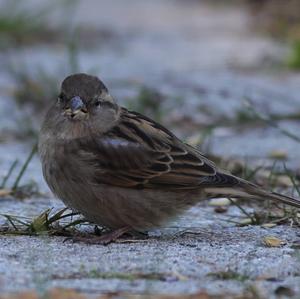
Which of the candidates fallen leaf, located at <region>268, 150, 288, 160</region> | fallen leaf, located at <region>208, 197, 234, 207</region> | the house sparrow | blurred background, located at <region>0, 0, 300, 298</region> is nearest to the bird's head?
the house sparrow

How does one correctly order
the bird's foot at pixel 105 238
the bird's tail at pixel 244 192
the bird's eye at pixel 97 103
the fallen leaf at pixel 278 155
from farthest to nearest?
the fallen leaf at pixel 278 155 < the bird's eye at pixel 97 103 < the bird's tail at pixel 244 192 < the bird's foot at pixel 105 238

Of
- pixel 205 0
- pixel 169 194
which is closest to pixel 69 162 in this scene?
pixel 169 194

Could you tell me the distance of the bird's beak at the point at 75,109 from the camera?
5195 millimetres

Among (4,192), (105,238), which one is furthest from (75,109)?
(4,192)

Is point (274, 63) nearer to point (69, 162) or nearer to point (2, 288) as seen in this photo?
point (69, 162)

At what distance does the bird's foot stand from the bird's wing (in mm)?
241

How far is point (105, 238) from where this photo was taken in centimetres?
484

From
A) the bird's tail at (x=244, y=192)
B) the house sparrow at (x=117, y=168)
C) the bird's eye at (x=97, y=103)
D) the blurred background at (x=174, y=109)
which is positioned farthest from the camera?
the bird's eye at (x=97, y=103)

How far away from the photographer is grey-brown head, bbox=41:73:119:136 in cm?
520

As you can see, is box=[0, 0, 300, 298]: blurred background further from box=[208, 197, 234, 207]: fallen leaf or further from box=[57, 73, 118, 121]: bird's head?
box=[57, 73, 118, 121]: bird's head

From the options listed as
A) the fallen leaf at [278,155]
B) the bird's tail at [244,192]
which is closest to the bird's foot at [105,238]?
the bird's tail at [244,192]

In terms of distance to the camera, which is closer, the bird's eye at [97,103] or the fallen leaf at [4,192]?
the bird's eye at [97,103]

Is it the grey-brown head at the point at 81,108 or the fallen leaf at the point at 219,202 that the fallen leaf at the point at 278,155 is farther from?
the grey-brown head at the point at 81,108

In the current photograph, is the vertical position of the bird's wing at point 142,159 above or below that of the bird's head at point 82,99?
below
